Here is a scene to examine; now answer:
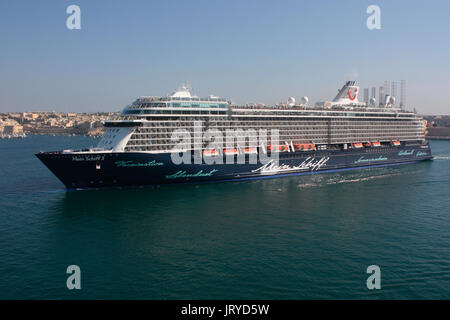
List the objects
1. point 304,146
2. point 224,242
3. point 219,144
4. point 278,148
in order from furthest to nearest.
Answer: point 304,146 → point 278,148 → point 219,144 → point 224,242

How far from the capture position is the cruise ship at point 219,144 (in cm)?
3212

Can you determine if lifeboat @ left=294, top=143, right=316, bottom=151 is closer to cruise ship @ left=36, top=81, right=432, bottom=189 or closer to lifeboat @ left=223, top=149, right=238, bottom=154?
cruise ship @ left=36, top=81, right=432, bottom=189

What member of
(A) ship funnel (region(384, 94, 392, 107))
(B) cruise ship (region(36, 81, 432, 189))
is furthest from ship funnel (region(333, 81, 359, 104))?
(A) ship funnel (region(384, 94, 392, 107))

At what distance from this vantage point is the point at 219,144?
123ft

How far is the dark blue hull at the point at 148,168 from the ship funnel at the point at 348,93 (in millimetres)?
16173

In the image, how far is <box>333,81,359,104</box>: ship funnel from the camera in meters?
56.8

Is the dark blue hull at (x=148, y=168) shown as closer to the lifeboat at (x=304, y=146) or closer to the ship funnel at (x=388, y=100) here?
the lifeboat at (x=304, y=146)

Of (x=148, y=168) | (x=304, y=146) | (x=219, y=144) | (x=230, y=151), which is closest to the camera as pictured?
(x=148, y=168)

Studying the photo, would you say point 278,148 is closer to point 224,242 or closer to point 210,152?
point 210,152

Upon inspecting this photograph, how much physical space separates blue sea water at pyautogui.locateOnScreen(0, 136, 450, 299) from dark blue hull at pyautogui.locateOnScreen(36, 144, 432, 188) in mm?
1172

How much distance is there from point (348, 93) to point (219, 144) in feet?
100.0

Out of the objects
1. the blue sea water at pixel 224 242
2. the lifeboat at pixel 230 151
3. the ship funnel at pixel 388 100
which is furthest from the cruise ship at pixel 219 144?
the ship funnel at pixel 388 100

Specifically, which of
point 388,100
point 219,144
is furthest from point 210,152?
point 388,100
